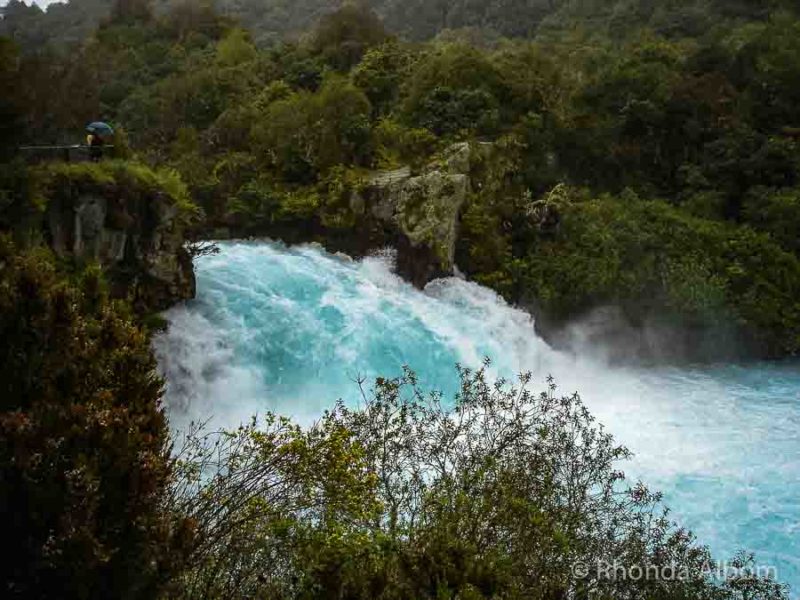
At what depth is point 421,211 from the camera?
651 inches

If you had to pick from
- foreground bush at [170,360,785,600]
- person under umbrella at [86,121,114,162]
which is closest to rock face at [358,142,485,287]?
person under umbrella at [86,121,114,162]

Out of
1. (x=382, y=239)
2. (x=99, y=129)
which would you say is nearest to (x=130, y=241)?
(x=99, y=129)

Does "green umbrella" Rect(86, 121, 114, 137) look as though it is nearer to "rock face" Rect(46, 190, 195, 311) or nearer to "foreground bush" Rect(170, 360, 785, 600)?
"rock face" Rect(46, 190, 195, 311)

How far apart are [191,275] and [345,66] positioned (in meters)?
14.5

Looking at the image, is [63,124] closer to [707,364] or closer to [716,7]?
[707,364]

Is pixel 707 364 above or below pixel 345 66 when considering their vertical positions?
below

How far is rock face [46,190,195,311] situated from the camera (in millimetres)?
10703

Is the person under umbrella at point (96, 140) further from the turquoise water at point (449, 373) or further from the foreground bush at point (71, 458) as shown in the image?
the foreground bush at point (71, 458)

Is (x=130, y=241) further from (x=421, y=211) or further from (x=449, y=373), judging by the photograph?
(x=421, y=211)

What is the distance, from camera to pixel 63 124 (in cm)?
1235

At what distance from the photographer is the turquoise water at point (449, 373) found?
401 inches

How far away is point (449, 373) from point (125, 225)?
646cm

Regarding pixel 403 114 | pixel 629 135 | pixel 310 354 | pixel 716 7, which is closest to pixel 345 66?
pixel 403 114

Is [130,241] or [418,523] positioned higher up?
[130,241]
